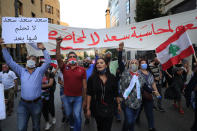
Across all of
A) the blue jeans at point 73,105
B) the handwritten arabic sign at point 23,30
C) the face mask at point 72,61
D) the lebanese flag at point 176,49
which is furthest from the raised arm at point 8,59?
the lebanese flag at point 176,49

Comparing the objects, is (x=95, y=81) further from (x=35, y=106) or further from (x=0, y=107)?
A: (x=0, y=107)

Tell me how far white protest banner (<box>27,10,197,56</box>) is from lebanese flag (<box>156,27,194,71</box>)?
17.6 inches

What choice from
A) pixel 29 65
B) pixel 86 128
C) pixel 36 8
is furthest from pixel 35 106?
pixel 36 8

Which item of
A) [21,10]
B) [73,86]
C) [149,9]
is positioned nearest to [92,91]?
[73,86]

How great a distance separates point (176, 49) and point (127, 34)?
157 cm

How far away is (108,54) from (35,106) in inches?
97.0

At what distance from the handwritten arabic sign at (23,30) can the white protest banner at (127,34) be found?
4.14 feet

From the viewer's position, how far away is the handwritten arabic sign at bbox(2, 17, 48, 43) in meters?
3.21

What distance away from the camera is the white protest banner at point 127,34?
185 inches

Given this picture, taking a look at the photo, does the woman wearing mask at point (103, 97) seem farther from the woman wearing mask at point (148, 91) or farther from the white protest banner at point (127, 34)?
the white protest banner at point (127, 34)

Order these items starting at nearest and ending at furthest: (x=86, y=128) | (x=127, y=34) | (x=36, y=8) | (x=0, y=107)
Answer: (x=0, y=107) → (x=86, y=128) → (x=127, y=34) → (x=36, y=8)

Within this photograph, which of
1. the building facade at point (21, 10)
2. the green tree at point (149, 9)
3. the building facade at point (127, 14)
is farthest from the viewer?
the building facade at point (127, 14)

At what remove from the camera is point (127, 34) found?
4980 millimetres

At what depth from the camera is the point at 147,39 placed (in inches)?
191
